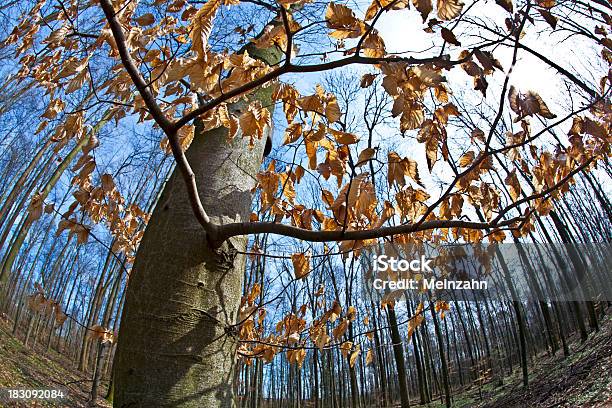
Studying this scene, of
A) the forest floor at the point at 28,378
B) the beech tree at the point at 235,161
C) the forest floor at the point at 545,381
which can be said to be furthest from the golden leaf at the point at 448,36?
the forest floor at the point at 28,378

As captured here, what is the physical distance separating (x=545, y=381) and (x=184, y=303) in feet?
32.3

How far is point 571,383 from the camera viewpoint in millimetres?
7148

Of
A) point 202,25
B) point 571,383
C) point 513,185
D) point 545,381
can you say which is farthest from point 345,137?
point 545,381

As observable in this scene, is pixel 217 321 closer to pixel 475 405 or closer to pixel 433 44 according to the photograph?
pixel 433 44

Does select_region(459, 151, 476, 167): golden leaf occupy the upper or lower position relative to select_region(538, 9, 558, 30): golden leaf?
lower

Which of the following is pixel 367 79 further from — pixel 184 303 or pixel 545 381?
pixel 545 381

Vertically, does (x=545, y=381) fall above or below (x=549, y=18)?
below

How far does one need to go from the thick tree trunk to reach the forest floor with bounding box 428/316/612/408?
6415 millimetres

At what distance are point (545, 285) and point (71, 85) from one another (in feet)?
49.1

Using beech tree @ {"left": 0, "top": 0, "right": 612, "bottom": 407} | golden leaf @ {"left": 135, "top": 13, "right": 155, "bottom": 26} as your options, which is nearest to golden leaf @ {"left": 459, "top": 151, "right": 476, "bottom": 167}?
beech tree @ {"left": 0, "top": 0, "right": 612, "bottom": 407}

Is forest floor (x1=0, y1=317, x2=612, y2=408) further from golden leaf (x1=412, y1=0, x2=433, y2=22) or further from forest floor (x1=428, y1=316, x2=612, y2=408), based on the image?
golden leaf (x1=412, y1=0, x2=433, y2=22)

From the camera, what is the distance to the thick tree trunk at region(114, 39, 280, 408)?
37.7 inches

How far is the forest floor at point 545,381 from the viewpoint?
20.6 feet

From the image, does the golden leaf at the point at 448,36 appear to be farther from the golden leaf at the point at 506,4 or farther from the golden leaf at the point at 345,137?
the golden leaf at the point at 345,137
